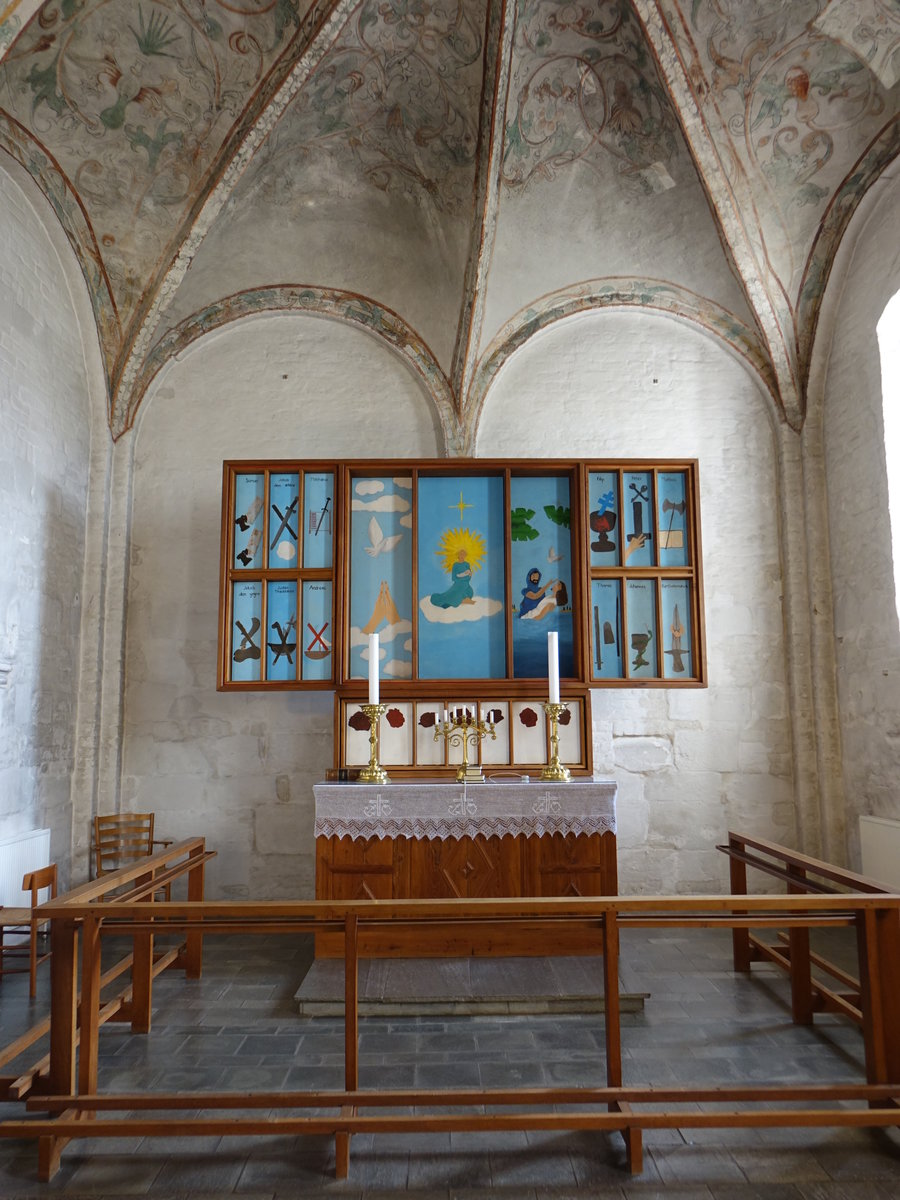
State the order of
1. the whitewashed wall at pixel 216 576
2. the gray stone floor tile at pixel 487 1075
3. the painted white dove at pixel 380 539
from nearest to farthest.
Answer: the gray stone floor tile at pixel 487 1075 < the painted white dove at pixel 380 539 < the whitewashed wall at pixel 216 576

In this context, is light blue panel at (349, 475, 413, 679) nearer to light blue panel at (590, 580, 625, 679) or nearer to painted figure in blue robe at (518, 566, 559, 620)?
painted figure in blue robe at (518, 566, 559, 620)

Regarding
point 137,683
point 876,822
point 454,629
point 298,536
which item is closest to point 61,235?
point 298,536

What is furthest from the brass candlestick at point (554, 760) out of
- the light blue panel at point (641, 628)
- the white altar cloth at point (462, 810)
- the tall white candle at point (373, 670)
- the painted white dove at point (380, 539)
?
the painted white dove at point (380, 539)

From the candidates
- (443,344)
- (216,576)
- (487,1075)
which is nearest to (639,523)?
(443,344)

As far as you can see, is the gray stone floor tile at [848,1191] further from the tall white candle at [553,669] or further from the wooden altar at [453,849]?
the tall white candle at [553,669]

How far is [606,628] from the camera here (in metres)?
7.35

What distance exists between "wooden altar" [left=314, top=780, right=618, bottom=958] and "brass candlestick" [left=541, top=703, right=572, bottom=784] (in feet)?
0.88

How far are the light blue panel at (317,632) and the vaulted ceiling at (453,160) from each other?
2346mm

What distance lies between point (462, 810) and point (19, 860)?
3.55 metres

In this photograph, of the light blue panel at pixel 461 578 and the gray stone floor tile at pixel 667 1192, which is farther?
the light blue panel at pixel 461 578

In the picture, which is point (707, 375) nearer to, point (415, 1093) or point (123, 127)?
point (123, 127)

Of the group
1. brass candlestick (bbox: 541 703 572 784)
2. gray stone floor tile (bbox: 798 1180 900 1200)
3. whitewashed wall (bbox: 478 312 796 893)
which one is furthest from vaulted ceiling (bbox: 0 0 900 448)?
gray stone floor tile (bbox: 798 1180 900 1200)

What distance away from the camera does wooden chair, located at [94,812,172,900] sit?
7.73 m

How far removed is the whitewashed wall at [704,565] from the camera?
8188 mm
